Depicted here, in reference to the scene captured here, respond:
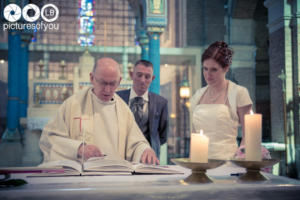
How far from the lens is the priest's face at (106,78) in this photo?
265 cm

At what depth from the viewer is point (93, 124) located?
2.82 metres

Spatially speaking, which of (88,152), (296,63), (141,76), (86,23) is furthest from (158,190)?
(86,23)

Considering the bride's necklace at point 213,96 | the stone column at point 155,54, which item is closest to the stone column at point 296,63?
the stone column at point 155,54

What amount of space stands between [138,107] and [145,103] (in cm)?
9

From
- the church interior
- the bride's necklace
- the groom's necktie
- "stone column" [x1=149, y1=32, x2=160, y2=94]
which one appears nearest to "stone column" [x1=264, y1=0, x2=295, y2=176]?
the church interior

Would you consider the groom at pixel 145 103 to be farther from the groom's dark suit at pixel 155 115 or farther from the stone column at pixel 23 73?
the stone column at pixel 23 73

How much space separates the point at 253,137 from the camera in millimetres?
1560

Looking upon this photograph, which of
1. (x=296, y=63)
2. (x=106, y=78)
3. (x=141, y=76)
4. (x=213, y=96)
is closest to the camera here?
(x=106, y=78)

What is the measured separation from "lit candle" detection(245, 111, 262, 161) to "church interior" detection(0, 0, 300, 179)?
325cm

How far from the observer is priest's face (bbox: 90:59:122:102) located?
265 centimetres

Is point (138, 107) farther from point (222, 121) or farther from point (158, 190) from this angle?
point (158, 190)

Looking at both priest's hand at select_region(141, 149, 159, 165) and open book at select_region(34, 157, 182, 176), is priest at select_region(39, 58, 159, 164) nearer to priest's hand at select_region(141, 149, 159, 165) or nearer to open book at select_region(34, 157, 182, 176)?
priest's hand at select_region(141, 149, 159, 165)

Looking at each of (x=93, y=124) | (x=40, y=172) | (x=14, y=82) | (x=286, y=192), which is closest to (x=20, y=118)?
(x=14, y=82)

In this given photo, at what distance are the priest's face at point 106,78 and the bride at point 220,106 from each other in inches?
26.7
